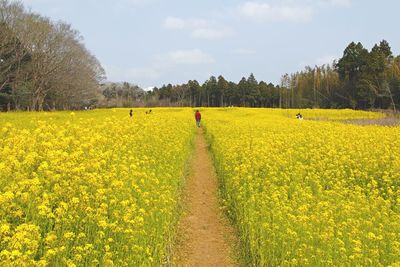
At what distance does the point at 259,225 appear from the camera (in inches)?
313

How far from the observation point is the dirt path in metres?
8.21

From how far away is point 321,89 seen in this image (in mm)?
98875

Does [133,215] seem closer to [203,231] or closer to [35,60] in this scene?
[203,231]

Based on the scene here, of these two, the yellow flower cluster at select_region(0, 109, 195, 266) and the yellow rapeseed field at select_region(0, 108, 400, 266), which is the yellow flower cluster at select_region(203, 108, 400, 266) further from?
the yellow flower cluster at select_region(0, 109, 195, 266)

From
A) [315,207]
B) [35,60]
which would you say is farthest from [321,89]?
[315,207]

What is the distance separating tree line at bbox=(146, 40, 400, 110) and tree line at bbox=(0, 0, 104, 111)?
147 feet

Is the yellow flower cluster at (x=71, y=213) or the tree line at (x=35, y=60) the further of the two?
the tree line at (x=35, y=60)

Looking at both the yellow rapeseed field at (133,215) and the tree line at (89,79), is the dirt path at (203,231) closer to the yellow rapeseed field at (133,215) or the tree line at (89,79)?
the yellow rapeseed field at (133,215)

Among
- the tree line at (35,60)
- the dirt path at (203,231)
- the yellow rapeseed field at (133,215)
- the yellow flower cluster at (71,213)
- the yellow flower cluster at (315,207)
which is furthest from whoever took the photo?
the tree line at (35,60)

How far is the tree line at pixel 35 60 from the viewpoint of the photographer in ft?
172

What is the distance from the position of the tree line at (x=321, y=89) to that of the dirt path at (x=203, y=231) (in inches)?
1512

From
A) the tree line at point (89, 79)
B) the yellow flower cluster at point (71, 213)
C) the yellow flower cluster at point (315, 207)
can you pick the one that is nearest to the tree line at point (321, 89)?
the tree line at point (89, 79)

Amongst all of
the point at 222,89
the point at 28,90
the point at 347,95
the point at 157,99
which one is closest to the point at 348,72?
the point at 347,95

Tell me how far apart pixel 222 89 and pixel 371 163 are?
112959 millimetres
